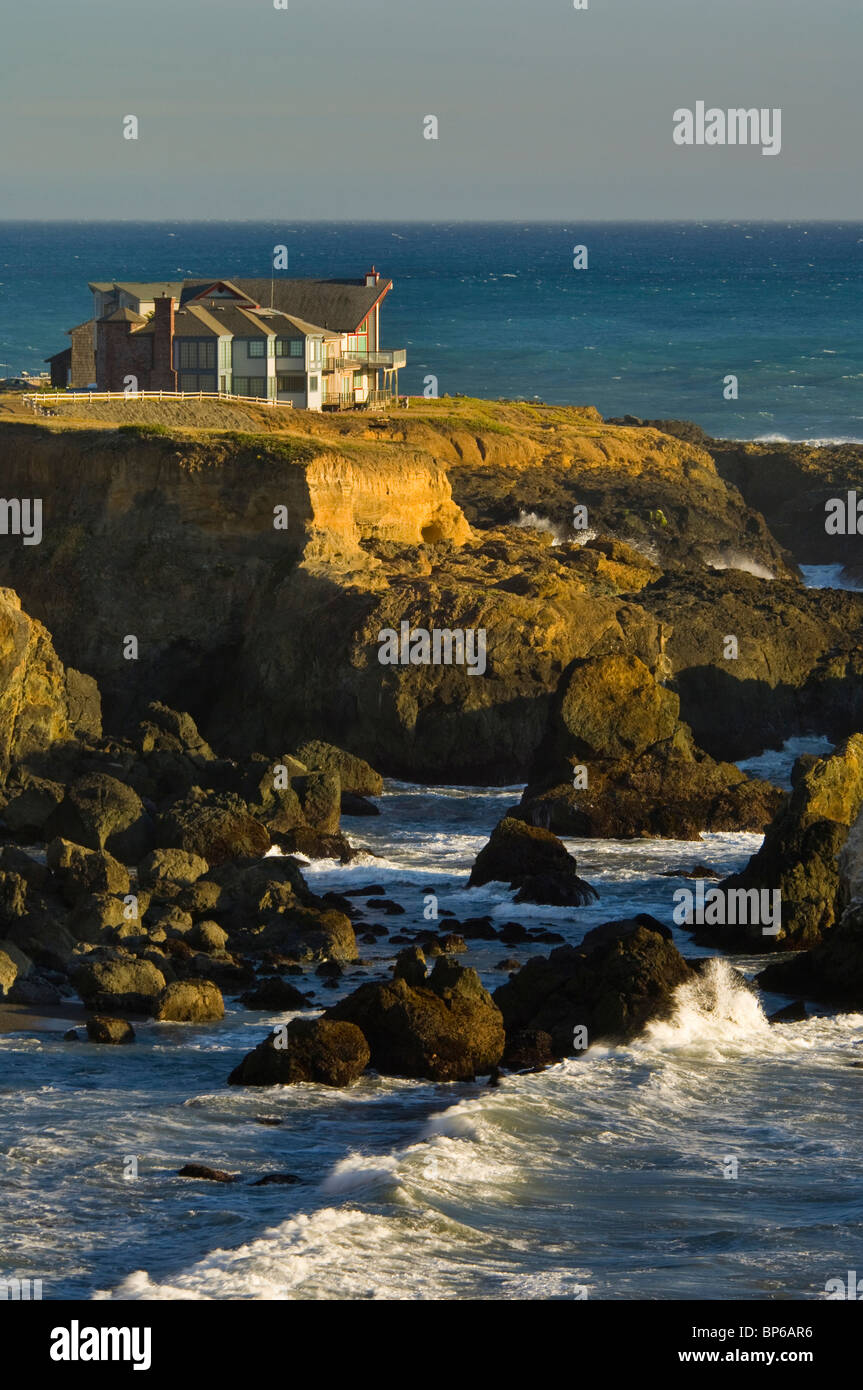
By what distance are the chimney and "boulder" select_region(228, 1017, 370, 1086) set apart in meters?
48.2

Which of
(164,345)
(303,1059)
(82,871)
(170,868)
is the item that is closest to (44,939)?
(82,871)

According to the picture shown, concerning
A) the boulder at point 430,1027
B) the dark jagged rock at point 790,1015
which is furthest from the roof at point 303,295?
the boulder at point 430,1027

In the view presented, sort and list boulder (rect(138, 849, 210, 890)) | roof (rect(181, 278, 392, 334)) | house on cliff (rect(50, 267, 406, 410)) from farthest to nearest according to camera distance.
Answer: roof (rect(181, 278, 392, 334)) → house on cliff (rect(50, 267, 406, 410)) → boulder (rect(138, 849, 210, 890))

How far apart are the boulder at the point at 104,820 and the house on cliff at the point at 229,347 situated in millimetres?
32788

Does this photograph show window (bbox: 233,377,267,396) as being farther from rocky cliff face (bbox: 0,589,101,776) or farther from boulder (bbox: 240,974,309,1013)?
boulder (bbox: 240,974,309,1013)

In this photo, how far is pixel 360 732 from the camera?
5328 centimetres

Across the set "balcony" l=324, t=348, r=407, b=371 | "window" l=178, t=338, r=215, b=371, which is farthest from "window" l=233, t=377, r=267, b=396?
"balcony" l=324, t=348, r=407, b=371

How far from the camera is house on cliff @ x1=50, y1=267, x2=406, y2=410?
A: 75000mm

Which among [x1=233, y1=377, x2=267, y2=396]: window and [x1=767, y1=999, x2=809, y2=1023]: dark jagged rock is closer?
[x1=767, y1=999, x2=809, y2=1023]: dark jagged rock

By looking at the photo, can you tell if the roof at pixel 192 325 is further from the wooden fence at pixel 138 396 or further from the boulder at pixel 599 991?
the boulder at pixel 599 991

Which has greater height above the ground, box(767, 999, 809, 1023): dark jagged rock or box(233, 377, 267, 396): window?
box(233, 377, 267, 396): window

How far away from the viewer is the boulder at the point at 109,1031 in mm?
31203

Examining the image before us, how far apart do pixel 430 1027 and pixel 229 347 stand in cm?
4937
